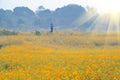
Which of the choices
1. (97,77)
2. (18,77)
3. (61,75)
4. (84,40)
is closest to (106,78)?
(97,77)

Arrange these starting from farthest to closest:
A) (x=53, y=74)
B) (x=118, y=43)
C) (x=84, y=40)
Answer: (x=84, y=40)
(x=118, y=43)
(x=53, y=74)

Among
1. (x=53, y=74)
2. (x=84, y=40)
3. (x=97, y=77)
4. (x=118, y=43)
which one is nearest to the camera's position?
(x=97, y=77)

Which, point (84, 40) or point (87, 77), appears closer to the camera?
point (87, 77)

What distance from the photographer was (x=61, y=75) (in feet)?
43.5

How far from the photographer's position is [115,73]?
13.2m

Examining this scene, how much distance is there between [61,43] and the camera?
57875 millimetres

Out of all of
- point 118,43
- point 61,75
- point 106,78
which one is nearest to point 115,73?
→ point 106,78

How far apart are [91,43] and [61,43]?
5184 millimetres

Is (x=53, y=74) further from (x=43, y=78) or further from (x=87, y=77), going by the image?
(x=87, y=77)

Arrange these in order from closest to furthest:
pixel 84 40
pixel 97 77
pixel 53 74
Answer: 1. pixel 97 77
2. pixel 53 74
3. pixel 84 40

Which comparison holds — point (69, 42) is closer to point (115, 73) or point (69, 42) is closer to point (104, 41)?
point (104, 41)

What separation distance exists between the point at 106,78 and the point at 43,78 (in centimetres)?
245

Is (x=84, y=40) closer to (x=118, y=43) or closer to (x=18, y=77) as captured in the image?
(x=118, y=43)

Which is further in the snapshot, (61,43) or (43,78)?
(61,43)
